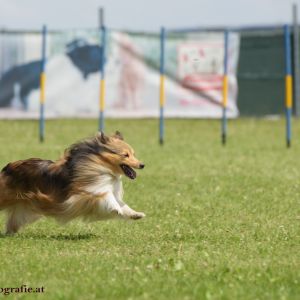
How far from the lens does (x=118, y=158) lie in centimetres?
925

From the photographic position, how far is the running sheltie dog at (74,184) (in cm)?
912

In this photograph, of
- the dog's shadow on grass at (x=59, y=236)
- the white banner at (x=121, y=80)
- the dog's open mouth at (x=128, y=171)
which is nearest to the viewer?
the dog's shadow on grass at (x=59, y=236)

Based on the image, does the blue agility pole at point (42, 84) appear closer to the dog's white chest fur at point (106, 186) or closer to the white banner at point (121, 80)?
the white banner at point (121, 80)

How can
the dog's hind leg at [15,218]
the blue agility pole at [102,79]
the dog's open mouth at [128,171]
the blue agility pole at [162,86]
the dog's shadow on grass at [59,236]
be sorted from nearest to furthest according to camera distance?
the dog's shadow on grass at [59,236] < the dog's open mouth at [128,171] < the dog's hind leg at [15,218] < the blue agility pole at [102,79] < the blue agility pole at [162,86]

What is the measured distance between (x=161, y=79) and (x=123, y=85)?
1.96 metres

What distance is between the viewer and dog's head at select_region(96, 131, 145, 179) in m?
9.24

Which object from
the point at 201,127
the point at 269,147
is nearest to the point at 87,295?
the point at 269,147

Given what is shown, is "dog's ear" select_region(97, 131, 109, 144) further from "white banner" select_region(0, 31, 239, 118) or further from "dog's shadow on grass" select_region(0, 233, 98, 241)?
"white banner" select_region(0, 31, 239, 118)

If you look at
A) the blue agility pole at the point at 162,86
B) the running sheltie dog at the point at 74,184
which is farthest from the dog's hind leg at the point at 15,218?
the blue agility pole at the point at 162,86

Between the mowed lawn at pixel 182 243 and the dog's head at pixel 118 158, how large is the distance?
623 millimetres

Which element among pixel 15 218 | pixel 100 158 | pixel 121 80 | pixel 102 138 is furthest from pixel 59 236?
pixel 121 80

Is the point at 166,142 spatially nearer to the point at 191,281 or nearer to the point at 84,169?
the point at 84,169

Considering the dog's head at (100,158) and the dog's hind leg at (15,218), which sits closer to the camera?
the dog's head at (100,158)

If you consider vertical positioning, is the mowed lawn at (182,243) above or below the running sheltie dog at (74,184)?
below
